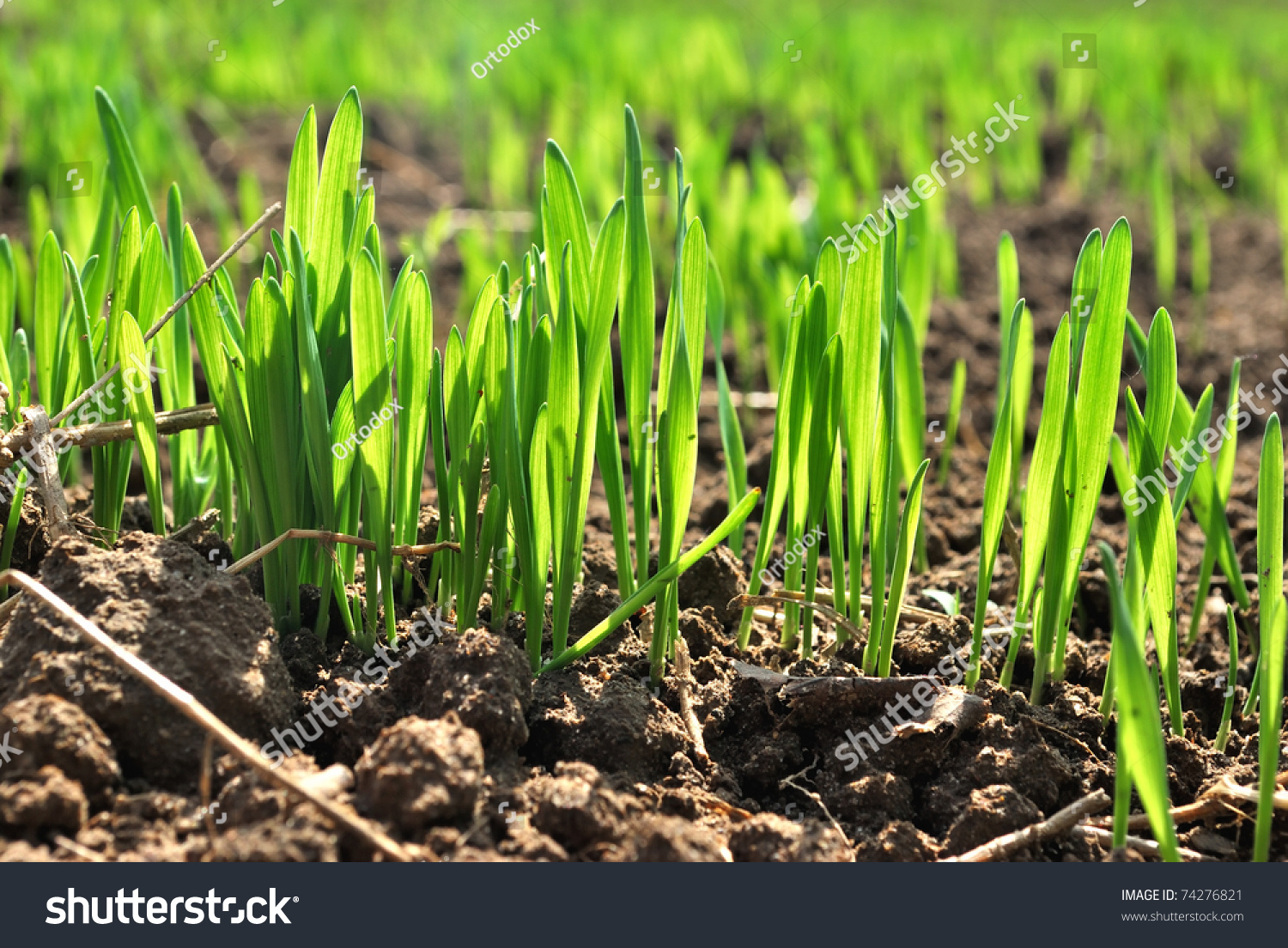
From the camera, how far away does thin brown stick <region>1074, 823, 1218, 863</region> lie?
116cm

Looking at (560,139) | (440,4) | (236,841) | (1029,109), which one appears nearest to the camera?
(236,841)

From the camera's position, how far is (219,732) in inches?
40.2

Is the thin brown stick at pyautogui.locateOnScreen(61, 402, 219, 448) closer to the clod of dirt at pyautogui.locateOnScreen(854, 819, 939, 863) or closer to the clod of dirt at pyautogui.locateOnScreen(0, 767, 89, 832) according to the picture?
the clod of dirt at pyautogui.locateOnScreen(0, 767, 89, 832)

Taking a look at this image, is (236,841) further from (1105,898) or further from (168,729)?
(1105,898)

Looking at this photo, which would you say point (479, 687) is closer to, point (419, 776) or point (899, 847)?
point (419, 776)

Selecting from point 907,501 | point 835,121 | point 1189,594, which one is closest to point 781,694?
point 907,501

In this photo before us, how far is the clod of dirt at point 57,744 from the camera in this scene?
1044 mm

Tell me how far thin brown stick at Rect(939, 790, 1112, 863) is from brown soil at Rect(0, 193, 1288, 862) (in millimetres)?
23

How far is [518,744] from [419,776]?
0.17 m

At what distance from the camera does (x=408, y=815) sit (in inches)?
40.8

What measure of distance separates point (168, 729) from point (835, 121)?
4410mm

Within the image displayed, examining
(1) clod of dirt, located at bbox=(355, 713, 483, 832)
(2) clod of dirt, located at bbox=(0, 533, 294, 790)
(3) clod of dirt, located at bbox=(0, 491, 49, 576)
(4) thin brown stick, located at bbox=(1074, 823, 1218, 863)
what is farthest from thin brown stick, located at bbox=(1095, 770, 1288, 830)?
(3) clod of dirt, located at bbox=(0, 491, 49, 576)

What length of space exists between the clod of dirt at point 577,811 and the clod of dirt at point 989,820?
13.7 inches

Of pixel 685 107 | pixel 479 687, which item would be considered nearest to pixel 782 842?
pixel 479 687
